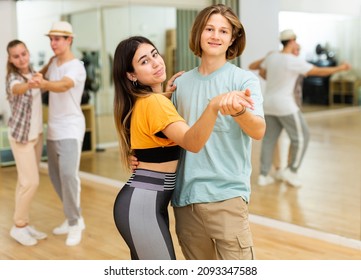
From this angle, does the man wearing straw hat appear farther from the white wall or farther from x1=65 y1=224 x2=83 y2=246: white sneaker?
the white wall

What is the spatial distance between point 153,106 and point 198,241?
0.56 metres

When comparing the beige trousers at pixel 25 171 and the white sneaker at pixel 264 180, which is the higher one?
the beige trousers at pixel 25 171

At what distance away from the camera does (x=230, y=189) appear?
2.04m

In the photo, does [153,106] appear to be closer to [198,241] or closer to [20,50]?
[198,241]

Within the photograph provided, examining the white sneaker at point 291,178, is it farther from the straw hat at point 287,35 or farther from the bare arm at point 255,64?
the straw hat at point 287,35

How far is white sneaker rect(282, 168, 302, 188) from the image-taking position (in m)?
4.72

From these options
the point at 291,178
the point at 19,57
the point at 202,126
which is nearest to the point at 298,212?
the point at 291,178

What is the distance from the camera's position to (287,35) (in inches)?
163

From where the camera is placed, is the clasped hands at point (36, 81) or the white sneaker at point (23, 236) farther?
the white sneaker at point (23, 236)

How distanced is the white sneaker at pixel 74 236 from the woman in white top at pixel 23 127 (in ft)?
0.80

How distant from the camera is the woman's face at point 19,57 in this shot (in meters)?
3.91

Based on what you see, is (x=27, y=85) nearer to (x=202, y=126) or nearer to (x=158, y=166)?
(x=158, y=166)

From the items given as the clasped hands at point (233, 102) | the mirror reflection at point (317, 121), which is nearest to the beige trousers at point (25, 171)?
the mirror reflection at point (317, 121)

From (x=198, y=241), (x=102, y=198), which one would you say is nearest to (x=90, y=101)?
(x=102, y=198)
